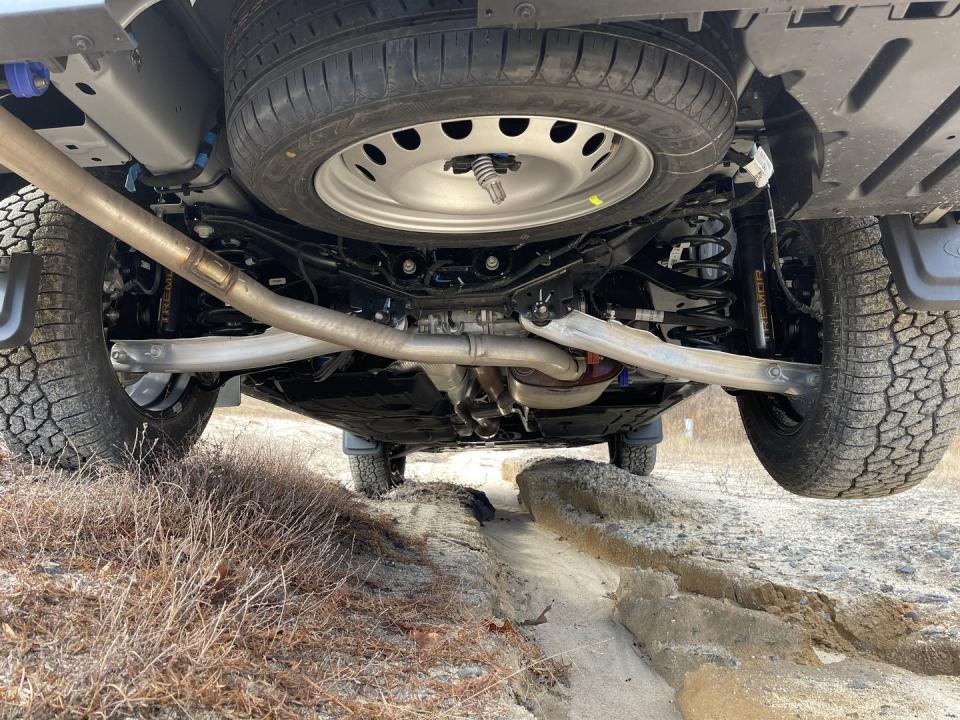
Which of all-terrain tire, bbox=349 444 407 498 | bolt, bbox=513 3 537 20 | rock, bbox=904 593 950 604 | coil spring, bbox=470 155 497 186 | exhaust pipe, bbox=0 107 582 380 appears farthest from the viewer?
all-terrain tire, bbox=349 444 407 498

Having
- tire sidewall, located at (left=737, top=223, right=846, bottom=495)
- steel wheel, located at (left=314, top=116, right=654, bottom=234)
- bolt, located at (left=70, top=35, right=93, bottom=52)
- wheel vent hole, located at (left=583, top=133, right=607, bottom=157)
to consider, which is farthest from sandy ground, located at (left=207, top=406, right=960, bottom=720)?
bolt, located at (left=70, top=35, right=93, bottom=52)

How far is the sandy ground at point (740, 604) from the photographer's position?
2287mm

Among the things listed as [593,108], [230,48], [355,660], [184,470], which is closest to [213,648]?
[355,660]

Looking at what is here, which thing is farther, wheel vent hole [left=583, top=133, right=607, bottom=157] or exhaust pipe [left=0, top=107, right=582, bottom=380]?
wheel vent hole [left=583, top=133, right=607, bottom=157]

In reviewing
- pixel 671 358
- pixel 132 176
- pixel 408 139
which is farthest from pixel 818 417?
pixel 132 176

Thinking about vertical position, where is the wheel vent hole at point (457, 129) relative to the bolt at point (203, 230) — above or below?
above

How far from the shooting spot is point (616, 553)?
13.4 ft

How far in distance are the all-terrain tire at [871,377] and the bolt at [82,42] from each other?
6.88 feet

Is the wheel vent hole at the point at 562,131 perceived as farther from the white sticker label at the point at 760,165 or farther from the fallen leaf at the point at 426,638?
the fallen leaf at the point at 426,638

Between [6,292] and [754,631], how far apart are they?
3.05 metres

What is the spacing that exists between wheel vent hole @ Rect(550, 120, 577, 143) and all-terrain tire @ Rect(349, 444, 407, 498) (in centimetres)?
433

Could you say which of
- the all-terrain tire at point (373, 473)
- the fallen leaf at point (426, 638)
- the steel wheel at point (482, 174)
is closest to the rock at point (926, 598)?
the fallen leaf at point (426, 638)

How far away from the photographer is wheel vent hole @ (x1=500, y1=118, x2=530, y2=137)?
1.42 meters

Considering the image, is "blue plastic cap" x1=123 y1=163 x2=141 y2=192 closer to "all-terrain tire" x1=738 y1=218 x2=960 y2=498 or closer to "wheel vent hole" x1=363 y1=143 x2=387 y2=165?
"wheel vent hole" x1=363 y1=143 x2=387 y2=165
